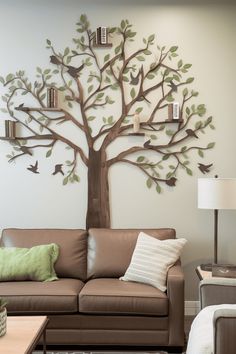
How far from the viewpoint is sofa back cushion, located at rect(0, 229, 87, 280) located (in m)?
3.54

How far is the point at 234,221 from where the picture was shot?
3949mm

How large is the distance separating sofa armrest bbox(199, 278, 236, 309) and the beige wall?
51.3 inches

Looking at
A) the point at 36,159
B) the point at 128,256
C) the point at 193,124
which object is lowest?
the point at 128,256

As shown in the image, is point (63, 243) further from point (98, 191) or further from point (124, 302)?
point (124, 302)

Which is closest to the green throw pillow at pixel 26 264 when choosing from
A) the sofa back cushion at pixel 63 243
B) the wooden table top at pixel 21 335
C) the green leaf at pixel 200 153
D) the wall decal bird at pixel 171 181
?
the sofa back cushion at pixel 63 243

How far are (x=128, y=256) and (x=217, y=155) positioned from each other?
1317 mm

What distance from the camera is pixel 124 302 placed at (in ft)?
9.80

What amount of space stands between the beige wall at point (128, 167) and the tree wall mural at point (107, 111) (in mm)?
78

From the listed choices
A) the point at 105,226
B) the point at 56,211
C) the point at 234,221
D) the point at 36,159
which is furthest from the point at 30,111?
the point at 234,221

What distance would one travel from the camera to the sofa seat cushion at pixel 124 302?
298cm

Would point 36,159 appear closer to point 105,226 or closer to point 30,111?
point 30,111

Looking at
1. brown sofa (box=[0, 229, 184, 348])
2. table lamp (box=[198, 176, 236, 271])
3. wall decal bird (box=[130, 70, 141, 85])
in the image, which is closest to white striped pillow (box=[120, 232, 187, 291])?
brown sofa (box=[0, 229, 184, 348])

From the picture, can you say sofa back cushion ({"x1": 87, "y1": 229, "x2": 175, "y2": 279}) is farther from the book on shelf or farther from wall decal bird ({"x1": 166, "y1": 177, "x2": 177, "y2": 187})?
the book on shelf

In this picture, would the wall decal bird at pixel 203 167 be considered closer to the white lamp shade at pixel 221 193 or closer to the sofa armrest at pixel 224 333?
the white lamp shade at pixel 221 193
